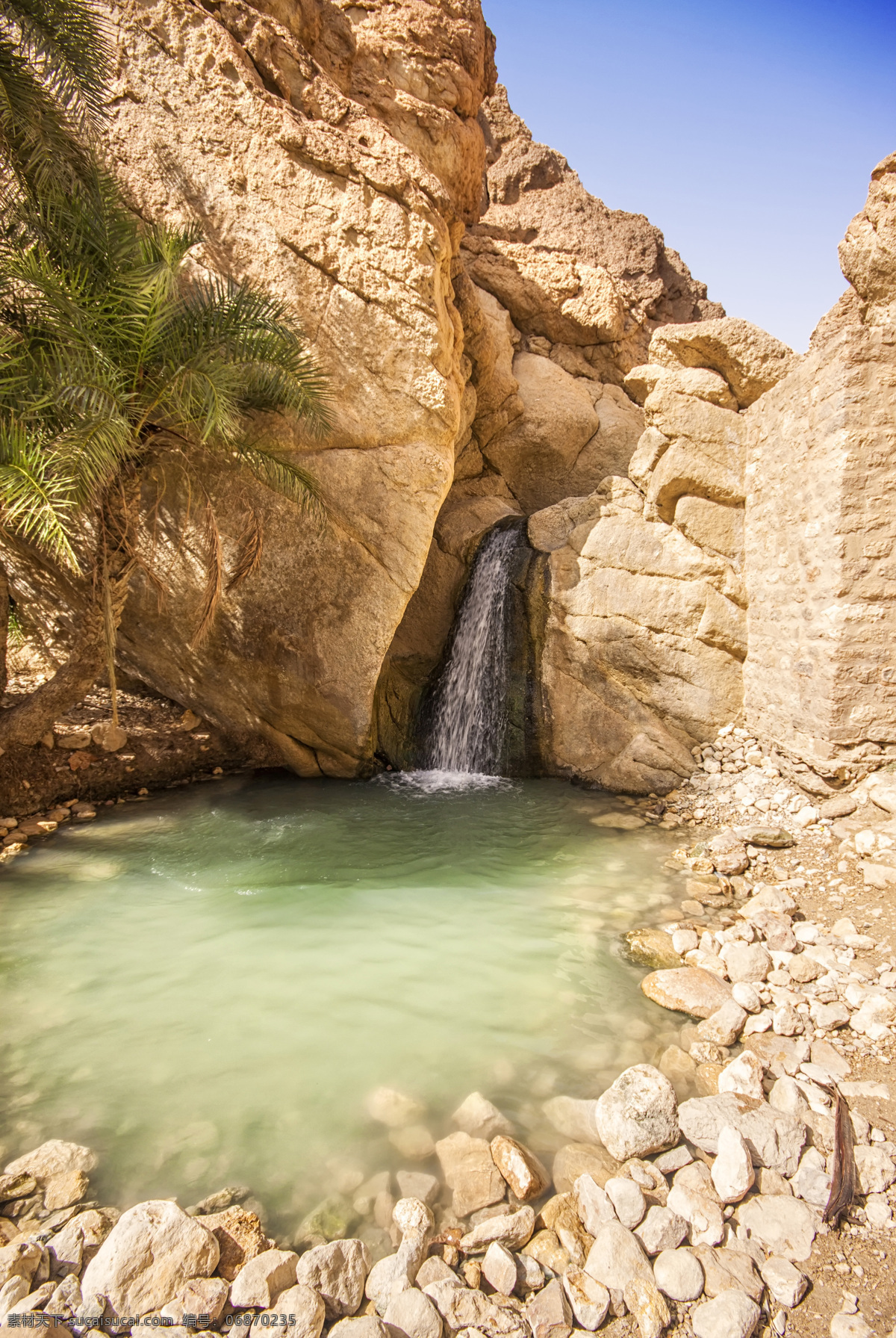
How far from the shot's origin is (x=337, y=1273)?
1.96 metres

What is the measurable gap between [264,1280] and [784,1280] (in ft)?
5.12

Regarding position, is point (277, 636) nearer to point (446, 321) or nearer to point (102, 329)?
point (102, 329)

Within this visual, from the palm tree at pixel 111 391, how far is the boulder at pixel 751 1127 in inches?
172

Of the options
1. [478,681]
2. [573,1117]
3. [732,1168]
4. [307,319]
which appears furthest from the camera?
[478,681]

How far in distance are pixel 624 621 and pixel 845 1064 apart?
473 cm

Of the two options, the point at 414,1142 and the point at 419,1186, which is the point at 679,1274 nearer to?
the point at 419,1186

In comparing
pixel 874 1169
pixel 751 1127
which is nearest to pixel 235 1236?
pixel 751 1127

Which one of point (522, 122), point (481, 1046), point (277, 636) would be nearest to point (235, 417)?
point (277, 636)

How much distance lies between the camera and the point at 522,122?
13.5m

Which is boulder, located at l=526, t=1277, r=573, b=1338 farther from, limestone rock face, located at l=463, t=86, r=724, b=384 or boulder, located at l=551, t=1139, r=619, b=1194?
limestone rock face, located at l=463, t=86, r=724, b=384

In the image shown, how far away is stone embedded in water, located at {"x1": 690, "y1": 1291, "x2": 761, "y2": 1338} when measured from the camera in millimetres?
1807

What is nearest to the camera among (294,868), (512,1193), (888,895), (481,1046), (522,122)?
(512,1193)

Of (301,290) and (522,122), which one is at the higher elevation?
(522,122)

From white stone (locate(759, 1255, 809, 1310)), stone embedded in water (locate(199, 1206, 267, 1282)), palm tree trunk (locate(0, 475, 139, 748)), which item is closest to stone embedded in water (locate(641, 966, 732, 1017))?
white stone (locate(759, 1255, 809, 1310))
